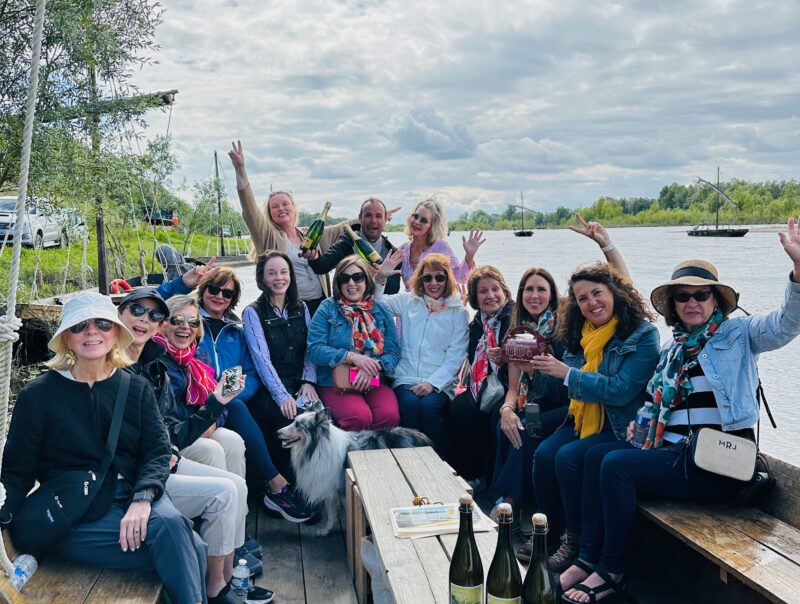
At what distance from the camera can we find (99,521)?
89.5 inches

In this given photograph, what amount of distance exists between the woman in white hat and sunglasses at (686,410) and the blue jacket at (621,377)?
0.41ft

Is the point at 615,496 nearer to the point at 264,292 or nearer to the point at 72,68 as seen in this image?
the point at 264,292

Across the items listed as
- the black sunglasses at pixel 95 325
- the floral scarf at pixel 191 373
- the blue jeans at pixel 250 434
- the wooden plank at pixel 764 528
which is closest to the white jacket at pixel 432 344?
the blue jeans at pixel 250 434

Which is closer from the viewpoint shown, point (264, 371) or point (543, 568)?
point (543, 568)

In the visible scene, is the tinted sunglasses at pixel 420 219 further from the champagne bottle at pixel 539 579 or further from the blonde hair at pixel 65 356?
the champagne bottle at pixel 539 579

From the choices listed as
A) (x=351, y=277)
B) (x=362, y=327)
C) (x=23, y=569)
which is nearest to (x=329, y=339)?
(x=362, y=327)

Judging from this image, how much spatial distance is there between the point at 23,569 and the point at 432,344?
2609 millimetres

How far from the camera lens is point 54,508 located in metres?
2.20

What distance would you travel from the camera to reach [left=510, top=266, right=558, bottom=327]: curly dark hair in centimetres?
373

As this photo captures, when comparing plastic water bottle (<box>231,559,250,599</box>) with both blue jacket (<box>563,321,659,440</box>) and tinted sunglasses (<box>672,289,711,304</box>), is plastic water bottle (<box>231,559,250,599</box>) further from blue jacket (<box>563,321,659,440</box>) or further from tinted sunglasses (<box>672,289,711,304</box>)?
tinted sunglasses (<box>672,289,711,304</box>)


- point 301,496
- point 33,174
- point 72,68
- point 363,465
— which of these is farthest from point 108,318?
point 72,68

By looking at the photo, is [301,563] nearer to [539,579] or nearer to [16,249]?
[539,579]

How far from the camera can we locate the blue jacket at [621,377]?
302cm

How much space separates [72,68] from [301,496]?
6.74m
